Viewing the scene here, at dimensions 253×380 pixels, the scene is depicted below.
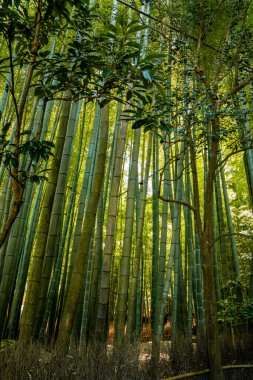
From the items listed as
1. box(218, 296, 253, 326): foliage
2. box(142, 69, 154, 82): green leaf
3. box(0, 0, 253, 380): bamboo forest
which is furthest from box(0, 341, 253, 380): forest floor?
box(142, 69, 154, 82): green leaf

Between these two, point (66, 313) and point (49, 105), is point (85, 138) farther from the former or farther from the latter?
point (66, 313)

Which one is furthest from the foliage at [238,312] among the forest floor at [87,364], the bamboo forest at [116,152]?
the forest floor at [87,364]

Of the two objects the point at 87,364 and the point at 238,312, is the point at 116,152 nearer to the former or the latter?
the point at 87,364

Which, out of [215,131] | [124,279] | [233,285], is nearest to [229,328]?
[233,285]

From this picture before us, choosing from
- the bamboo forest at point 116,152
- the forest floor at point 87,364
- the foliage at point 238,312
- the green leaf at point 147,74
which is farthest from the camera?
the foliage at point 238,312

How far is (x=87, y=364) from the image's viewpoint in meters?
2.08

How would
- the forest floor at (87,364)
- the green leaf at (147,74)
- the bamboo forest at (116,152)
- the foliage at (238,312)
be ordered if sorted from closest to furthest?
the green leaf at (147,74) → the bamboo forest at (116,152) → the forest floor at (87,364) → the foliage at (238,312)

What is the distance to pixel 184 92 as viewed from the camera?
2.66 m

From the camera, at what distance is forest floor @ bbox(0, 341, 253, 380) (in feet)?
6.15

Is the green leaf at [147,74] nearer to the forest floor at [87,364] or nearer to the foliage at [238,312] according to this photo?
the forest floor at [87,364]

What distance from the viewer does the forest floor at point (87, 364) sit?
1874 mm

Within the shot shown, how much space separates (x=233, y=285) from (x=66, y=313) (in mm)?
2438

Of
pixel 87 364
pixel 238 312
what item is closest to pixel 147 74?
pixel 87 364

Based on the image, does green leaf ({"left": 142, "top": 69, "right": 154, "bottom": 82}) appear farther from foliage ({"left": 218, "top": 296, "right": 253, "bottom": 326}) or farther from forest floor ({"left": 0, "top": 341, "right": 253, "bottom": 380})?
foliage ({"left": 218, "top": 296, "right": 253, "bottom": 326})
